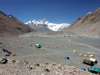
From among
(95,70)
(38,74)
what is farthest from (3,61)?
(95,70)

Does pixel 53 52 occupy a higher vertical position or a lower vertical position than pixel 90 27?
lower

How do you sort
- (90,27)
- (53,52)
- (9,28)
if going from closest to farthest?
(53,52)
(90,27)
(9,28)

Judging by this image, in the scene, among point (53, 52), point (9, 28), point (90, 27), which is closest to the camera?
point (53, 52)

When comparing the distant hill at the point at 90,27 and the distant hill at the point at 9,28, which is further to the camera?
the distant hill at the point at 9,28

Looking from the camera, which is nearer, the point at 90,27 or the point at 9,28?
the point at 90,27

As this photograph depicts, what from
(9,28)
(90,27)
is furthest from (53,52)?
(9,28)

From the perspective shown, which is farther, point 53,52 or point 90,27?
point 90,27

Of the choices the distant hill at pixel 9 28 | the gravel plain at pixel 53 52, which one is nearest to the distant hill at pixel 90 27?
the gravel plain at pixel 53 52

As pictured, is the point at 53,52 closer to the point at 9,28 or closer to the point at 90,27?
the point at 90,27

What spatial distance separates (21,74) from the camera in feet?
17.2

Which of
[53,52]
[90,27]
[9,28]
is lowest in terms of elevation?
[53,52]

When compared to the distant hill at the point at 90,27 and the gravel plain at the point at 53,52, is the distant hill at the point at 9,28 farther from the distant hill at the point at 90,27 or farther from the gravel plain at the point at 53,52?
the distant hill at the point at 90,27

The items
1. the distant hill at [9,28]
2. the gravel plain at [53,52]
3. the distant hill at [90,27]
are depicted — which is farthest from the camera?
the distant hill at [9,28]

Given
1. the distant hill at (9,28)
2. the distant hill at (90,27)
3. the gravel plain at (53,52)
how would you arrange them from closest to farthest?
1. the gravel plain at (53,52)
2. the distant hill at (90,27)
3. the distant hill at (9,28)
